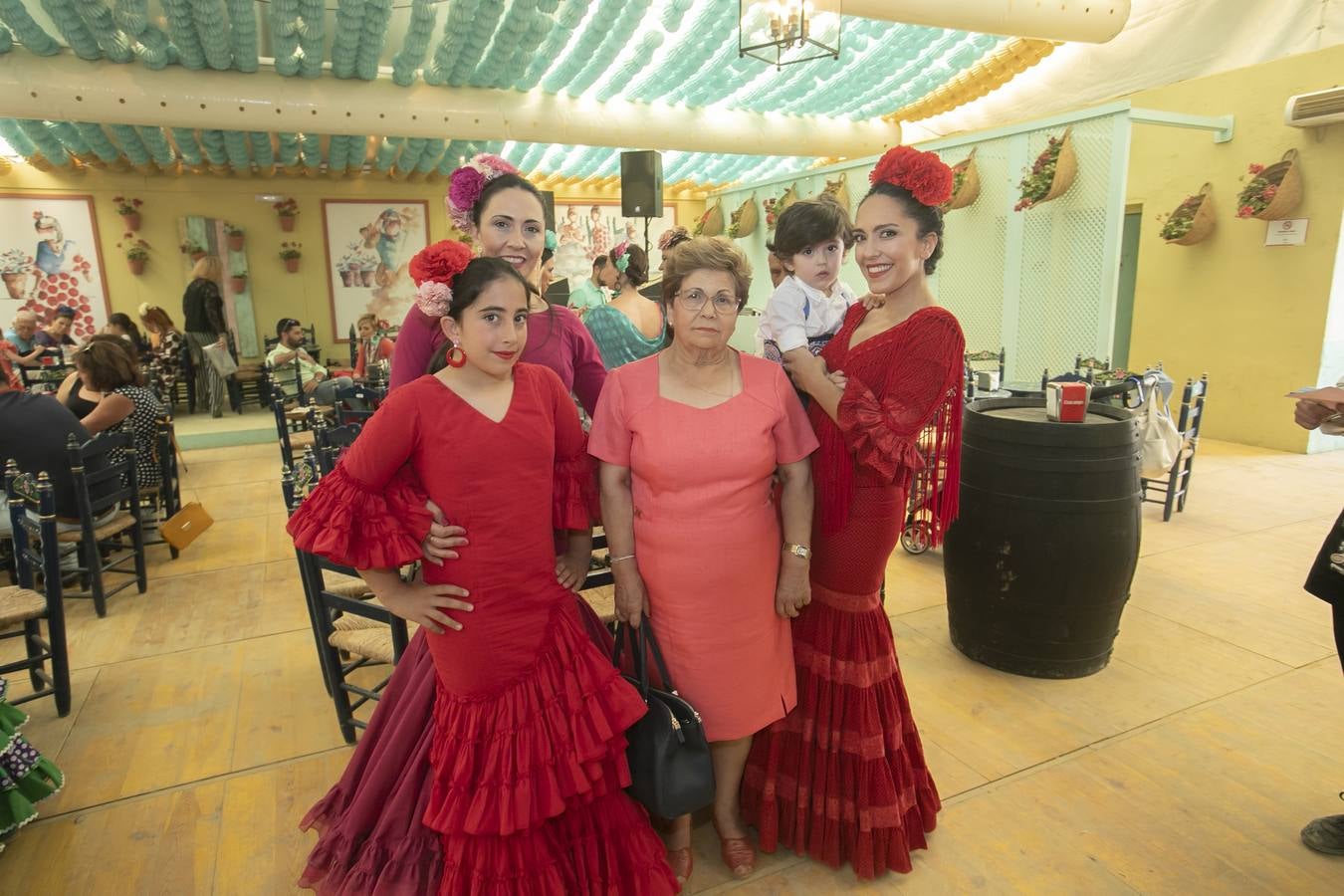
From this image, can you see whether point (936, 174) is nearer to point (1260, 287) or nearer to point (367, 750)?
point (367, 750)

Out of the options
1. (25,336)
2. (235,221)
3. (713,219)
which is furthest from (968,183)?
(25,336)

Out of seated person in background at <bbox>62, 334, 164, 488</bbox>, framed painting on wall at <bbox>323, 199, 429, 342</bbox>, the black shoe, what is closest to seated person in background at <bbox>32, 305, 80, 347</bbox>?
framed painting on wall at <bbox>323, 199, 429, 342</bbox>

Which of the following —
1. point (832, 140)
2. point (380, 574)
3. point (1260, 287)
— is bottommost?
point (380, 574)

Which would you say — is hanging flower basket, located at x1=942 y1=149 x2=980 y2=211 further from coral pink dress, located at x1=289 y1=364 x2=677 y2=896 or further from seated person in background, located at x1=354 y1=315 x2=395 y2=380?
coral pink dress, located at x1=289 y1=364 x2=677 y2=896

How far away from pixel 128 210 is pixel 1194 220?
12.7 metres

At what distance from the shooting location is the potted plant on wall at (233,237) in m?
11.0

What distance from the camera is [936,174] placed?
185 centimetres

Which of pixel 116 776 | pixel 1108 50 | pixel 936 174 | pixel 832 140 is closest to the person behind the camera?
pixel 936 174

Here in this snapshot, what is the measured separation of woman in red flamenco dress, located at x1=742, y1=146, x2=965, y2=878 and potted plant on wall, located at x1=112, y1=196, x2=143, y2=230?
38.9ft

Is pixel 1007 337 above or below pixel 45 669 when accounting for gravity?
above

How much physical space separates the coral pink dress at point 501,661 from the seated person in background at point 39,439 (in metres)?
3.03

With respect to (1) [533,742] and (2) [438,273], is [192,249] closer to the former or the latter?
(2) [438,273]

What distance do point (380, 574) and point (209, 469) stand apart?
22.4ft

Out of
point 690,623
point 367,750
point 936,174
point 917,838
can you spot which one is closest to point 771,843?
point 917,838
